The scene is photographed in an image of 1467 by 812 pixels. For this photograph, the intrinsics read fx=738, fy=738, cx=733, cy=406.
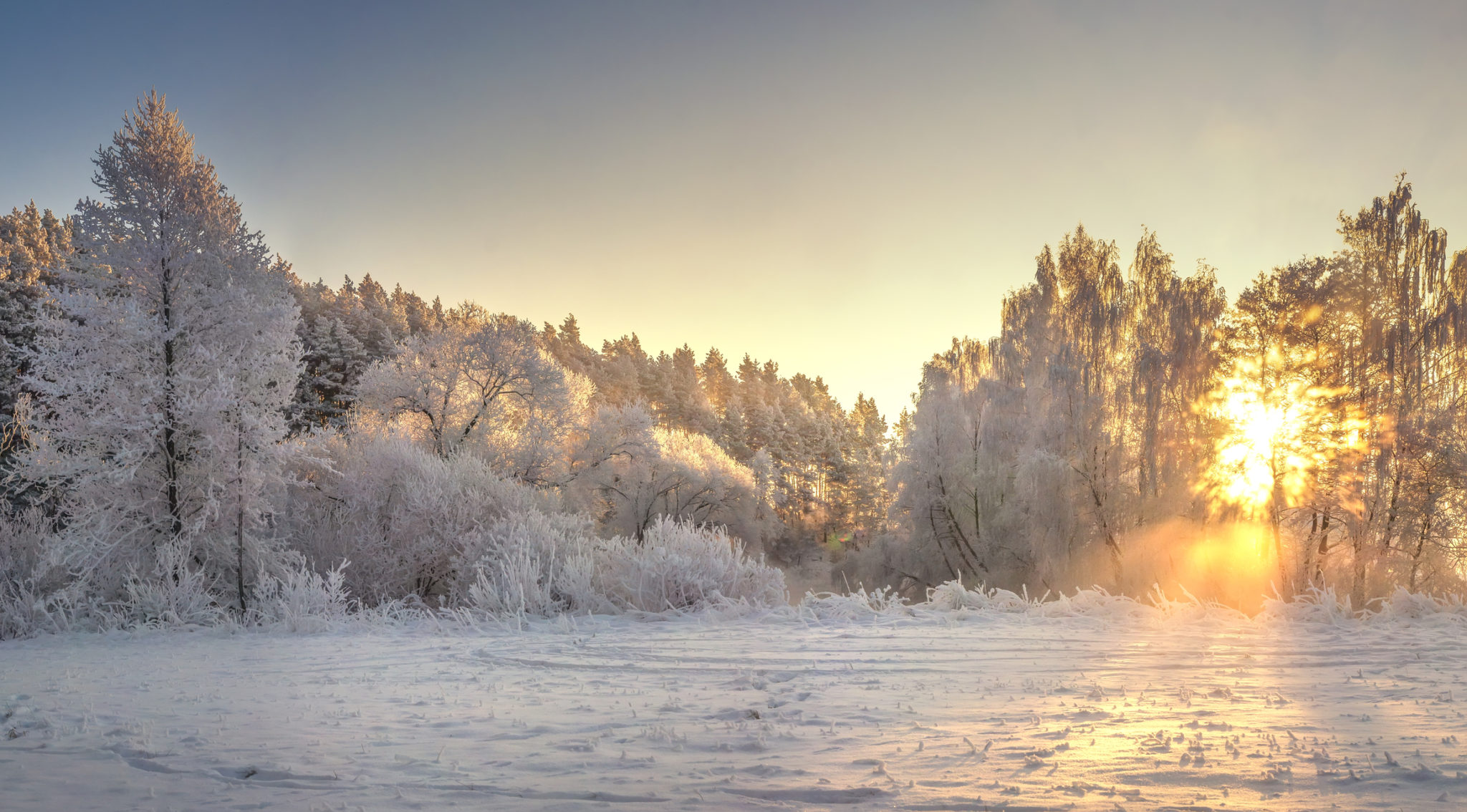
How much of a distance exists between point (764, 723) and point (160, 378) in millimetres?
10970

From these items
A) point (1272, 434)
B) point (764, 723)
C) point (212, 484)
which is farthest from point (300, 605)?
point (1272, 434)

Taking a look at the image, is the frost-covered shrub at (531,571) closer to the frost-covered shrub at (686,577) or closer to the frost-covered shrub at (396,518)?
the frost-covered shrub at (686,577)

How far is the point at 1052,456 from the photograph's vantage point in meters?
24.0

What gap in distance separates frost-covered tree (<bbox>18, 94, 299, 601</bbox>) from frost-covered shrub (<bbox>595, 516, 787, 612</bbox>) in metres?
5.67

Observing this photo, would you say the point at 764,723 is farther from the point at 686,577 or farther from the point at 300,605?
the point at 300,605

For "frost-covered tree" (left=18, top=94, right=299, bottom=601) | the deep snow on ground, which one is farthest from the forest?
the deep snow on ground

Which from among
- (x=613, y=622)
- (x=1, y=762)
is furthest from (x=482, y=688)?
(x=613, y=622)

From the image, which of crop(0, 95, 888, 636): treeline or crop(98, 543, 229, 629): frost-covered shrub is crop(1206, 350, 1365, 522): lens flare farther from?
crop(98, 543, 229, 629): frost-covered shrub

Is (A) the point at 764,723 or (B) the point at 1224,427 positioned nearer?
(A) the point at 764,723

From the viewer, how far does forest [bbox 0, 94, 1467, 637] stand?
1033 cm

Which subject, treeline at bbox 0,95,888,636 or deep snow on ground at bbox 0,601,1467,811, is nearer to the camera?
deep snow on ground at bbox 0,601,1467,811

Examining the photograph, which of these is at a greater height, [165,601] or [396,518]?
[396,518]

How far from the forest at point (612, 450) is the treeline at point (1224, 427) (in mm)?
76

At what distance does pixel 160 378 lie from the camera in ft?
34.7
